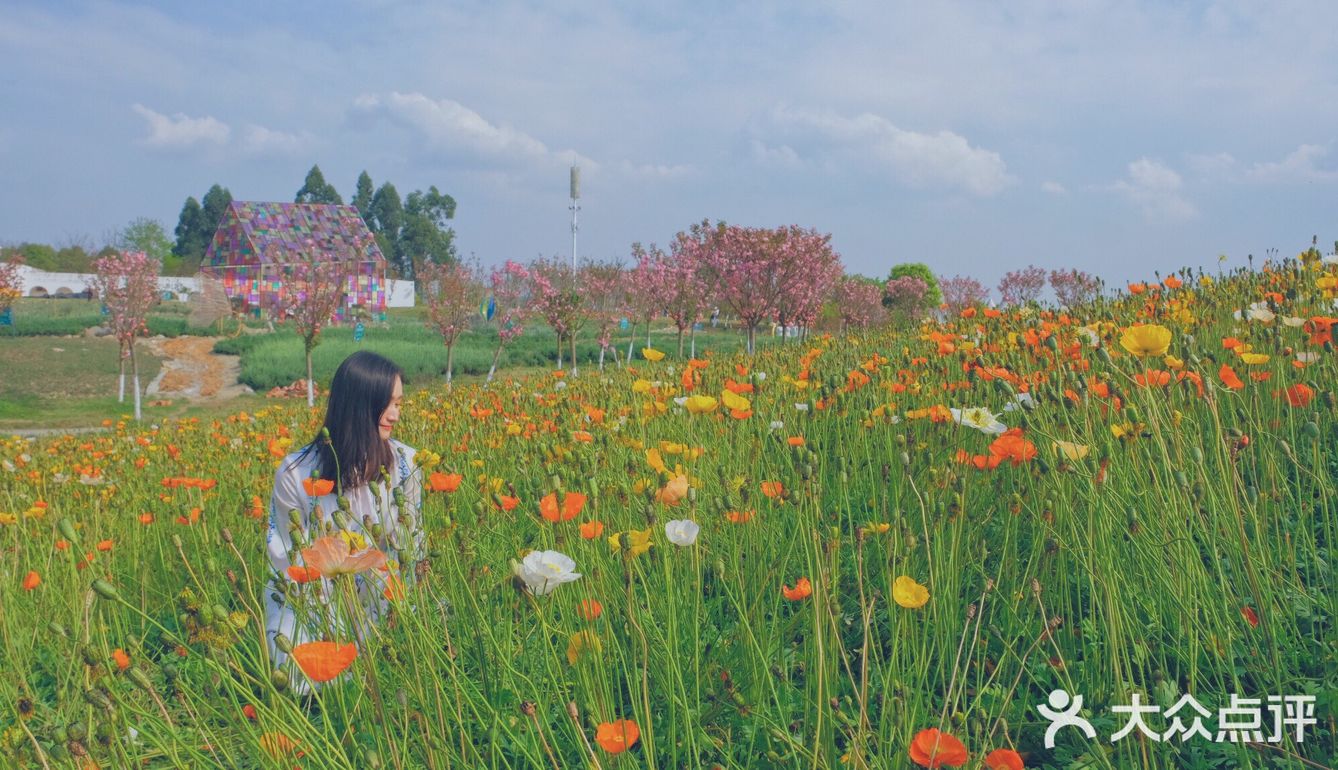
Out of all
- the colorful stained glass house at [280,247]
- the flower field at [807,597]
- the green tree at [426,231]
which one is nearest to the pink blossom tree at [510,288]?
the colorful stained glass house at [280,247]

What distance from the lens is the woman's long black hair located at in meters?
3.28

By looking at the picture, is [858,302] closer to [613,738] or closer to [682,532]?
[682,532]

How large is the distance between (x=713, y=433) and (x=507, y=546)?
1.16 m

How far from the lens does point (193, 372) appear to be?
75.8 ft

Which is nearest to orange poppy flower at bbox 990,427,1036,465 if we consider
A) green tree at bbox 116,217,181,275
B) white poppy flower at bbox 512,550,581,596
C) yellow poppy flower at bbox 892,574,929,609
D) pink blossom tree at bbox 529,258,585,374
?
yellow poppy flower at bbox 892,574,929,609

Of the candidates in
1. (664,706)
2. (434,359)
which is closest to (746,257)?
(434,359)

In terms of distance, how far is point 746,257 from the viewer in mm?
15891

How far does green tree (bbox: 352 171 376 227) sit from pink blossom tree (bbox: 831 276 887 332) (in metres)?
48.8

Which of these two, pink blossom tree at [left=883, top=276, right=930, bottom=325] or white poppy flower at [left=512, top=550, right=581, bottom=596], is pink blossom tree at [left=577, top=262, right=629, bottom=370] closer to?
pink blossom tree at [left=883, top=276, right=930, bottom=325]


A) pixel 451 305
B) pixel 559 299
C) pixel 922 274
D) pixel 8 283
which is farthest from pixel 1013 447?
pixel 922 274

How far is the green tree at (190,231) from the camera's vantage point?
63031mm

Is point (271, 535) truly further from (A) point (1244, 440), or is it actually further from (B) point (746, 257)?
(B) point (746, 257)

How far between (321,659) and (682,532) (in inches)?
26.3

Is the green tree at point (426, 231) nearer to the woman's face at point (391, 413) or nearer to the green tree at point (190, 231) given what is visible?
the green tree at point (190, 231)
